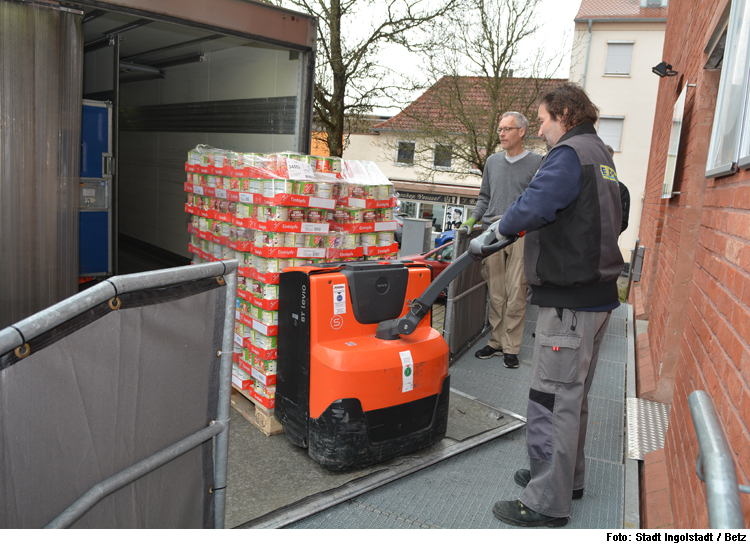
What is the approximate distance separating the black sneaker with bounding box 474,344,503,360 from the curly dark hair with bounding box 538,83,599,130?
126 inches

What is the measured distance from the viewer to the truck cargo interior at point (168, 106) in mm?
5828

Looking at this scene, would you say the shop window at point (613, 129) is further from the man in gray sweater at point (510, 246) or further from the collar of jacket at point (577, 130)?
the collar of jacket at point (577, 130)

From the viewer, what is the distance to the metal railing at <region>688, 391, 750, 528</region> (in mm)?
879

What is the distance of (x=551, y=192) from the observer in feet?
8.83

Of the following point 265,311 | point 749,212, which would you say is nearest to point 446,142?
point 265,311

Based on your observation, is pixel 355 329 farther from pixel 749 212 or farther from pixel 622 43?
pixel 622 43

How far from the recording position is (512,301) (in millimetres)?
5512

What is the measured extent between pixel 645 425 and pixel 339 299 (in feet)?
8.18

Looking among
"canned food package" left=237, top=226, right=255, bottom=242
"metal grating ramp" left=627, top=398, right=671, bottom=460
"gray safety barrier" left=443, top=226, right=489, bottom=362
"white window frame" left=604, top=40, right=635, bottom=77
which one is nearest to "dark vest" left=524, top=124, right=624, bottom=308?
"metal grating ramp" left=627, top=398, right=671, bottom=460

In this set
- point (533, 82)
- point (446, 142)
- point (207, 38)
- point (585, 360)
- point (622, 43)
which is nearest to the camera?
point (585, 360)

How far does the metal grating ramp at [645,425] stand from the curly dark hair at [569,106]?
221 centimetres

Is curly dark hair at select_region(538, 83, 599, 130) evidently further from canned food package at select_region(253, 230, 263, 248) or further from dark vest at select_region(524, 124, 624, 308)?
canned food package at select_region(253, 230, 263, 248)

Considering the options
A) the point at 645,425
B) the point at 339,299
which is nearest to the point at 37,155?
the point at 339,299

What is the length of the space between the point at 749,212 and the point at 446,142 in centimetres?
1724
